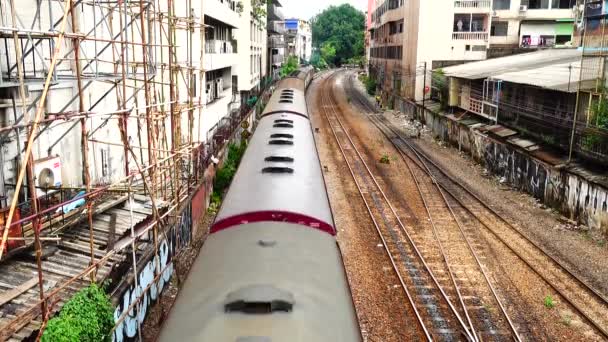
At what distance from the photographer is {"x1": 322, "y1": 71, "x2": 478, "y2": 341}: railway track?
438 inches

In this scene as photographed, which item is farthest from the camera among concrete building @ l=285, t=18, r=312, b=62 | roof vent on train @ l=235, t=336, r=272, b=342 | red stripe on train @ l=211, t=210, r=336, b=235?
concrete building @ l=285, t=18, r=312, b=62

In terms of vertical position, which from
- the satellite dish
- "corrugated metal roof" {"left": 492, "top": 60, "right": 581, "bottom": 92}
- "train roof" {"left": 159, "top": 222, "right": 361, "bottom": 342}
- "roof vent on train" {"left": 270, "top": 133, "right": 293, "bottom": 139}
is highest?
"corrugated metal roof" {"left": 492, "top": 60, "right": 581, "bottom": 92}

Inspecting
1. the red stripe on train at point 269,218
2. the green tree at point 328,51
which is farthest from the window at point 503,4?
the green tree at point 328,51

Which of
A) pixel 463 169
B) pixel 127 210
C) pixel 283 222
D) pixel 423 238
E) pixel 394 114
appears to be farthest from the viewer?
pixel 394 114

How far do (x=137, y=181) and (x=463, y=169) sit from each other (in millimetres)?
16770

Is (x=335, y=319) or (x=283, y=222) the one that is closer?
(x=335, y=319)

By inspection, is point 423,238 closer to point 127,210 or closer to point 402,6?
point 127,210

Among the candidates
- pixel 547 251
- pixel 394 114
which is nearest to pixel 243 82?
pixel 394 114

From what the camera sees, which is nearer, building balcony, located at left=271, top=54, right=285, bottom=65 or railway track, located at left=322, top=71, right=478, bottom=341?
railway track, located at left=322, top=71, right=478, bottom=341

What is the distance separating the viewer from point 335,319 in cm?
536

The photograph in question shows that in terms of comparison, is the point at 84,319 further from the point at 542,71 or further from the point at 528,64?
the point at 528,64

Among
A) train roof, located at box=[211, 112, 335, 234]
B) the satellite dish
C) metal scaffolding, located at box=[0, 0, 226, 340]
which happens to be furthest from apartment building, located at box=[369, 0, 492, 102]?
the satellite dish

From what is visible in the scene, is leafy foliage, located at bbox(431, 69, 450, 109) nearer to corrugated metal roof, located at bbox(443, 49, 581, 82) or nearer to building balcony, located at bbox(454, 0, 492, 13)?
corrugated metal roof, located at bbox(443, 49, 581, 82)

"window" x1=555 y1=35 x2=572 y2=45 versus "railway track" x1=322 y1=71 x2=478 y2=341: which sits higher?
"window" x1=555 y1=35 x2=572 y2=45
